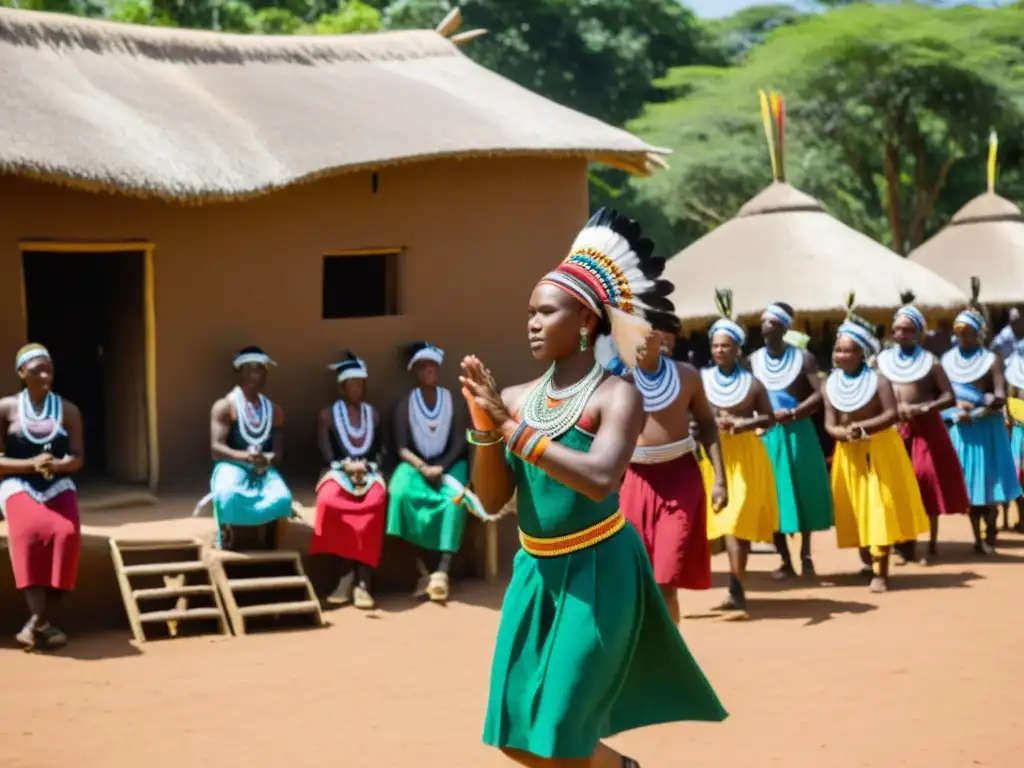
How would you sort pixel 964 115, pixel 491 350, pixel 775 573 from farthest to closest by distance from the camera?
1. pixel 964 115
2. pixel 491 350
3. pixel 775 573

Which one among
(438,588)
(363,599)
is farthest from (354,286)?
(363,599)

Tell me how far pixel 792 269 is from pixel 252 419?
34.0ft

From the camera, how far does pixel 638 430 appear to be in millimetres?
5012

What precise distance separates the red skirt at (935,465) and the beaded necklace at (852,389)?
1.29 metres

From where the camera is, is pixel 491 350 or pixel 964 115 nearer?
pixel 491 350

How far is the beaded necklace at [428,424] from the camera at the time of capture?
11047 millimetres

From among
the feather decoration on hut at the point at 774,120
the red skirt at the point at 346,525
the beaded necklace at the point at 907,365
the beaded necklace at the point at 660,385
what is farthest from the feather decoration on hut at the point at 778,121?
the beaded necklace at the point at 660,385

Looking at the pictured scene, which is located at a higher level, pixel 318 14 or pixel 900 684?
pixel 318 14

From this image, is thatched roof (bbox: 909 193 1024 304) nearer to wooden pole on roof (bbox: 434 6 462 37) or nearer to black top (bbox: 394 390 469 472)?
wooden pole on roof (bbox: 434 6 462 37)

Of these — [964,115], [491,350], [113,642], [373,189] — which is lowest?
[113,642]

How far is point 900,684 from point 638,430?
3.51 metres

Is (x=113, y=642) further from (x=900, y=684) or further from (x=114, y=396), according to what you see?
(x=900, y=684)

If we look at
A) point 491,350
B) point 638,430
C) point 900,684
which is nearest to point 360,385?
point 491,350

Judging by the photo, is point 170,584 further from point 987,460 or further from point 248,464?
point 987,460
